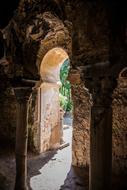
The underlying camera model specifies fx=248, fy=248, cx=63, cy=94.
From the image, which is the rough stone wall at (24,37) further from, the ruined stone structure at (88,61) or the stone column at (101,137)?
the stone column at (101,137)

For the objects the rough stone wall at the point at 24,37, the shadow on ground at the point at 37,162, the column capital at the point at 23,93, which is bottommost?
the shadow on ground at the point at 37,162

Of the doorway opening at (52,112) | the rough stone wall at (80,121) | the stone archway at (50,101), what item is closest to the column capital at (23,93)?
the rough stone wall at (80,121)

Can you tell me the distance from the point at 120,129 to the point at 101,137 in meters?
3.06

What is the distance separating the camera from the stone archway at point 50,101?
9.15 metres

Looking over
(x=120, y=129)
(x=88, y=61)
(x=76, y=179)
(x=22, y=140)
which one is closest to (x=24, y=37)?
(x=22, y=140)

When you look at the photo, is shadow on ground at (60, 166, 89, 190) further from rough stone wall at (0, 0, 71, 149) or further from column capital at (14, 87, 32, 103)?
rough stone wall at (0, 0, 71, 149)

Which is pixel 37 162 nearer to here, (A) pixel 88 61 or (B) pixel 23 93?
(B) pixel 23 93

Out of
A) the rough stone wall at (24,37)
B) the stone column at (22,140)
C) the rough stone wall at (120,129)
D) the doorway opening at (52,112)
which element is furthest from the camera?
the doorway opening at (52,112)

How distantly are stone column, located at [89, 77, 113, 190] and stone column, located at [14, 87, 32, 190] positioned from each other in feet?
7.66

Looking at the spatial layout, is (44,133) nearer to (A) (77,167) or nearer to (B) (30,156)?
(B) (30,156)

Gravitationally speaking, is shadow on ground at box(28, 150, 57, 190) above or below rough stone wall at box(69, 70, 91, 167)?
below

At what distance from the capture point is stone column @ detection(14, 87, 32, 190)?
5371 mm

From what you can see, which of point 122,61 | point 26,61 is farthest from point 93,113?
point 26,61

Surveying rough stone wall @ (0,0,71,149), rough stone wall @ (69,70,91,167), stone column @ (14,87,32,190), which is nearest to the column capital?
stone column @ (14,87,32,190)
